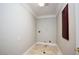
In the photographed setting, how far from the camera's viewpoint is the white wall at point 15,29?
1020 mm

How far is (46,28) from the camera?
1.23m

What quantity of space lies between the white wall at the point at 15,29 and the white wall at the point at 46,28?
0.11 m

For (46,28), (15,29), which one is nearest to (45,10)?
(46,28)

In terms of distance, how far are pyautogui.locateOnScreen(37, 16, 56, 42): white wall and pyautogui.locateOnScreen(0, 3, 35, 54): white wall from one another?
0.11m

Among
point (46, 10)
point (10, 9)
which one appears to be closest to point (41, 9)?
point (46, 10)

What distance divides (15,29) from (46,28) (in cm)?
48

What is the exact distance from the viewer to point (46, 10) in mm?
1164

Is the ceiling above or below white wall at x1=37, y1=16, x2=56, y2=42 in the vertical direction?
above

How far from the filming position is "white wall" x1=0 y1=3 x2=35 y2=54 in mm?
1020

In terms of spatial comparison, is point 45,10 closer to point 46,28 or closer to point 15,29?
point 46,28

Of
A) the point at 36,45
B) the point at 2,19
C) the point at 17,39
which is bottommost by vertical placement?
the point at 36,45

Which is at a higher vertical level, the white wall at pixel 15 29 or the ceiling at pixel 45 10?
the ceiling at pixel 45 10

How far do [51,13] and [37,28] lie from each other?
32cm

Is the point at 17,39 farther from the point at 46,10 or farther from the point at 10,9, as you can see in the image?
the point at 46,10
